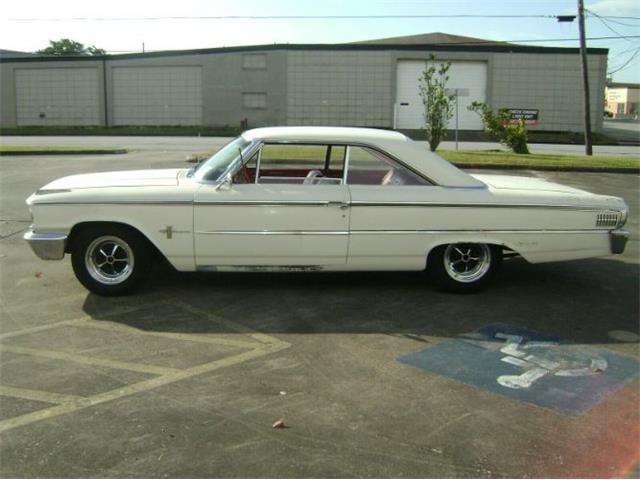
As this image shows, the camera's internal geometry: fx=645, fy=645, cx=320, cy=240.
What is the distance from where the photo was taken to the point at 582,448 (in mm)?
3373

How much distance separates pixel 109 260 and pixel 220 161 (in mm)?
1349

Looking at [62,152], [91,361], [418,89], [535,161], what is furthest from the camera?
[418,89]

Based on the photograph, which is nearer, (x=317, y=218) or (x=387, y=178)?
(x=317, y=218)

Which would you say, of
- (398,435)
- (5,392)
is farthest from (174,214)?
(398,435)

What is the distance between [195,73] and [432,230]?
43082 millimetres

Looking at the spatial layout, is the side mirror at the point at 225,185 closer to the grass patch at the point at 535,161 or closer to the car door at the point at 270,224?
the car door at the point at 270,224

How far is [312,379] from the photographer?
419cm

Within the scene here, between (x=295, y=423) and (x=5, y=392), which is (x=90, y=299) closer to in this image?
(x=5, y=392)

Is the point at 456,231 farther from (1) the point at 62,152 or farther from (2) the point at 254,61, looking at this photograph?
(2) the point at 254,61

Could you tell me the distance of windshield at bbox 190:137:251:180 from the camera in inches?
229

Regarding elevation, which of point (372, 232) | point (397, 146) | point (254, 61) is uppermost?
point (254, 61)

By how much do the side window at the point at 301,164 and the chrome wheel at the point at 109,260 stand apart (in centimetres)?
138

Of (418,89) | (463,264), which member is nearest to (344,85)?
(418,89)

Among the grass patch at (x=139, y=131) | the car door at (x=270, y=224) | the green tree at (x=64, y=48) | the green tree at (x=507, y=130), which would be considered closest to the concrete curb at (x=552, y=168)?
the green tree at (x=507, y=130)
